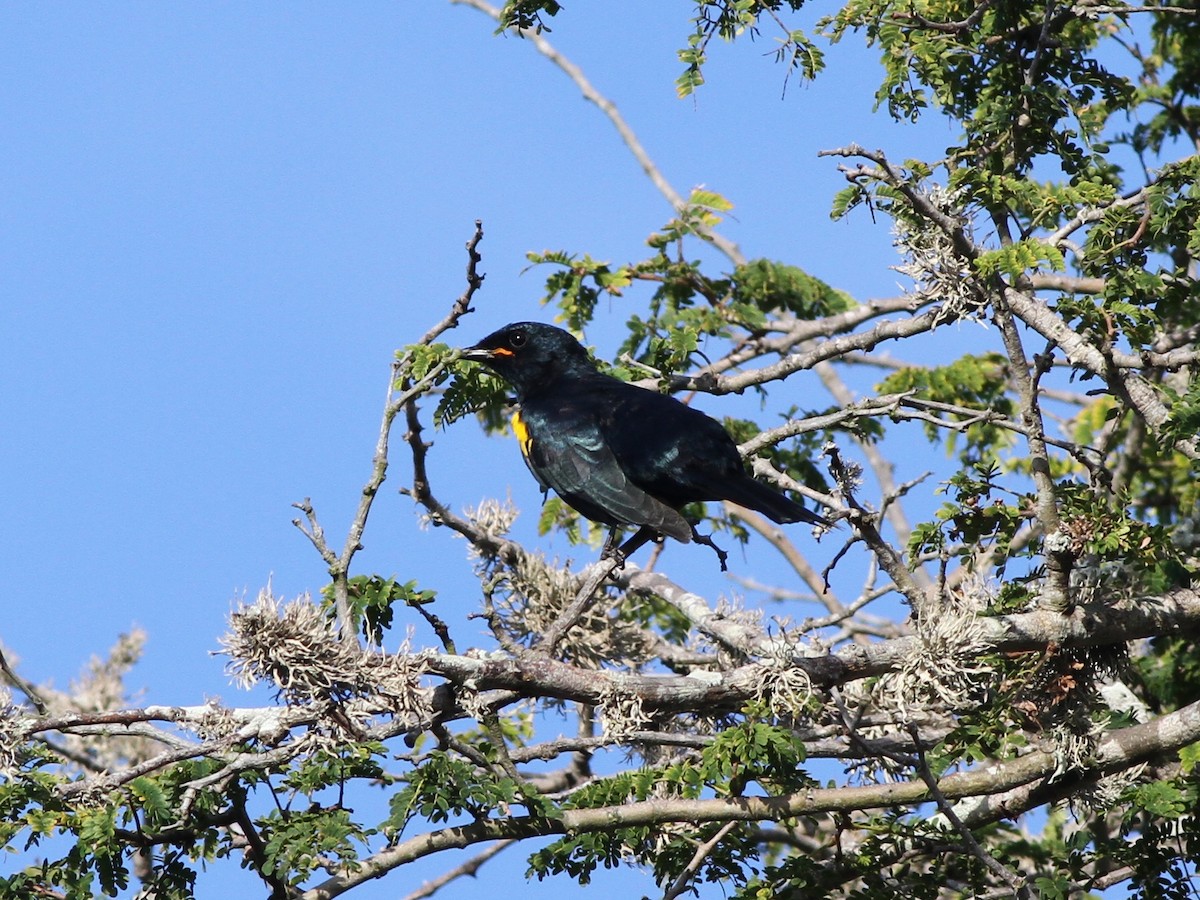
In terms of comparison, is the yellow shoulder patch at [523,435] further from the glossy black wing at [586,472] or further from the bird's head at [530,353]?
the bird's head at [530,353]

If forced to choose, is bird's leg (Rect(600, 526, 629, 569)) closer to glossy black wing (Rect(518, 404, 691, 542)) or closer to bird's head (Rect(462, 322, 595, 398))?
glossy black wing (Rect(518, 404, 691, 542))

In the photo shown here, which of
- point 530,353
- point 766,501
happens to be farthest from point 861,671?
point 530,353

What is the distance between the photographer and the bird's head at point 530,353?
285 inches

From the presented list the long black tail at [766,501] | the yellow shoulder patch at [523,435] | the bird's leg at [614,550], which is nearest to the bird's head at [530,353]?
the yellow shoulder patch at [523,435]

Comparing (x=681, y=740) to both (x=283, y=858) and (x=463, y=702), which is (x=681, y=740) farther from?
(x=283, y=858)

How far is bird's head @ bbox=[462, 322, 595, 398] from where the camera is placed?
725cm

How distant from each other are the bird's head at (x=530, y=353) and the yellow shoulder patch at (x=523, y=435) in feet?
0.57

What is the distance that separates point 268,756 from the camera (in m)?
4.05

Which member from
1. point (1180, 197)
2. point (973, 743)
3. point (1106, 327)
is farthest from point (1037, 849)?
point (1180, 197)

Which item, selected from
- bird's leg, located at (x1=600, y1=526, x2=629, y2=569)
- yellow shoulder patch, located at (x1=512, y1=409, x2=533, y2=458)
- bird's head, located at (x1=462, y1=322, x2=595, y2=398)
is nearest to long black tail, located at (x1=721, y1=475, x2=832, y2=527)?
bird's leg, located at (x1=600, y1=526, x2=629, y2=569)

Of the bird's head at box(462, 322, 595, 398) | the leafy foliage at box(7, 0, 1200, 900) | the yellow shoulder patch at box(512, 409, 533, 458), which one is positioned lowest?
the leafy foliage at box(7, 0, 1200, 900)

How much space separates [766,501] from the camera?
217 inches

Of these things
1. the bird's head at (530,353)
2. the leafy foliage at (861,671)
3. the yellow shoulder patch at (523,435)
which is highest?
the bird's head at (530,353)

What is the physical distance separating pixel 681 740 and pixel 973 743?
124cm
